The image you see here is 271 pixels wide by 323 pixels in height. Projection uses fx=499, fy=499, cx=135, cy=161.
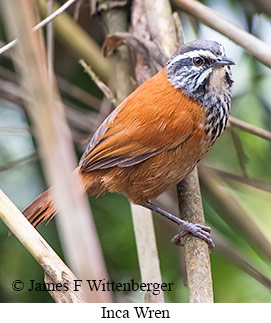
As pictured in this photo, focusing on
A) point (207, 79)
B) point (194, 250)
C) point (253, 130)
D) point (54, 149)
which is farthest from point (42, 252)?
point (253, 130)

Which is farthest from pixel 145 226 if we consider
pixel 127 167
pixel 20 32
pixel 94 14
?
pixel 20 32

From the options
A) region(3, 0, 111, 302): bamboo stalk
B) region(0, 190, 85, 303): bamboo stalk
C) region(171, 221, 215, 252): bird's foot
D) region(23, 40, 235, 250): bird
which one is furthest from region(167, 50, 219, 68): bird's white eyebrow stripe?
region(3, 0, 111, 302): bamboo stalk

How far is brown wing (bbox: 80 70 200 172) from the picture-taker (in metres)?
2.23

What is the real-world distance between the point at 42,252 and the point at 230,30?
1.46 metres

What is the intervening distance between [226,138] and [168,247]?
0.76 meters

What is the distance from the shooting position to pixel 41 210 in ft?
7.50

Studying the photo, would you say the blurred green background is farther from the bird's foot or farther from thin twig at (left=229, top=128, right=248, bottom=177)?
the bird's foot

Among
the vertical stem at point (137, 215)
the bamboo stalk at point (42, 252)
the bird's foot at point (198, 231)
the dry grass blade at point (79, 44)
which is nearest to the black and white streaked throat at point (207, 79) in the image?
the bird's foot at point (198, 231)

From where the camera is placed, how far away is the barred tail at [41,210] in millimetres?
2273

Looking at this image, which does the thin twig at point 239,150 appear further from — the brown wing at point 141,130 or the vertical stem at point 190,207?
the brown wing at point 141,130

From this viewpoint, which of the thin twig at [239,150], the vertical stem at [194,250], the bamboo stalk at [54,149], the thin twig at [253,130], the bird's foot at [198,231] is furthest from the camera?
the thin twig at [239,150]

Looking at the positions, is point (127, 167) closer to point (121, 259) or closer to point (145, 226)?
point (145, 226)

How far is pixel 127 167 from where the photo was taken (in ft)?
7.82
